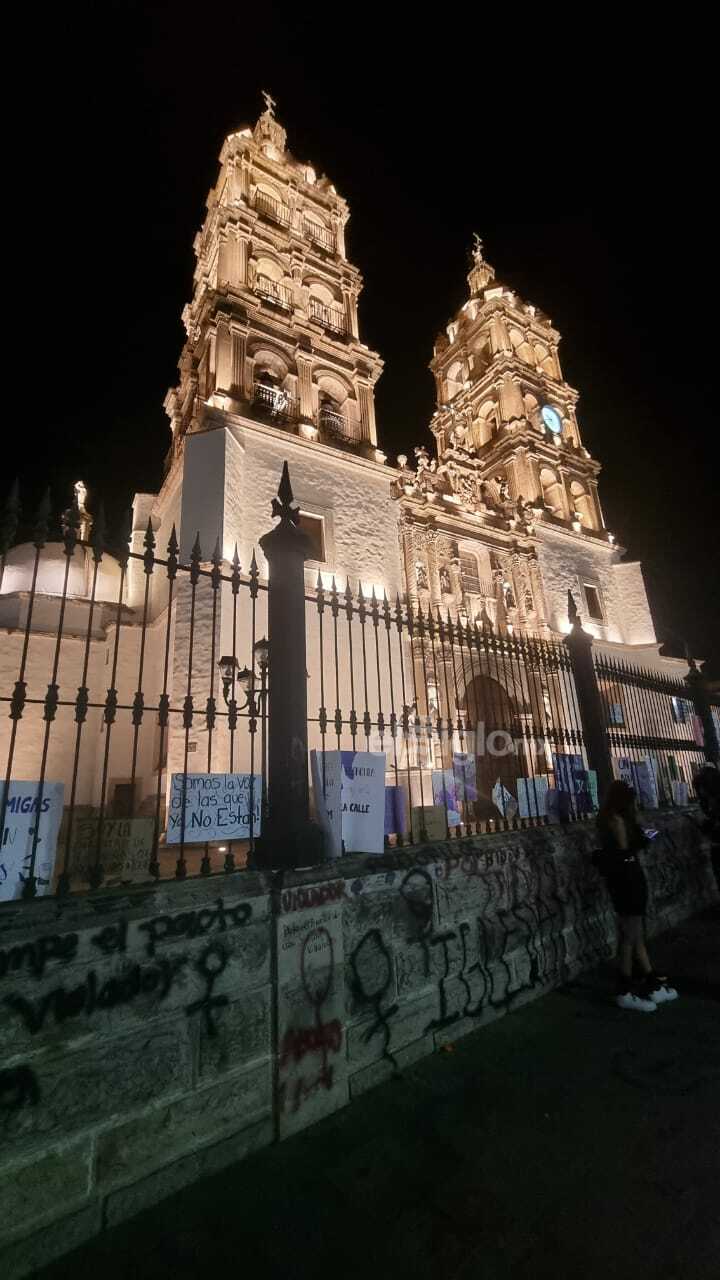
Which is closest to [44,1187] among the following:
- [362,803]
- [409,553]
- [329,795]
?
[329,795]

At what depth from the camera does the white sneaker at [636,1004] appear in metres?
4.87

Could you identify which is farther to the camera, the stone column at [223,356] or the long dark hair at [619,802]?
the stone column at [223,356]

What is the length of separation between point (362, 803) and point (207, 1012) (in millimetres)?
1815

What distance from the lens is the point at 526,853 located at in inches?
217

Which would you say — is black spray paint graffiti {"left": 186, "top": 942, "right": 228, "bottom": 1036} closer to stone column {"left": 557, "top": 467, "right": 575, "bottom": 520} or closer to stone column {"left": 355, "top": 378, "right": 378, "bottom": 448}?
stone column {"left": 355, "top": 378, "right": 378, "bottom": 448}

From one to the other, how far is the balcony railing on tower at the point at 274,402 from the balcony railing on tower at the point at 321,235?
32.9 feet

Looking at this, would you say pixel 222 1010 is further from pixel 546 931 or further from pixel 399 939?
pixel 546 931

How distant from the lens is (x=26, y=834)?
3.29 m

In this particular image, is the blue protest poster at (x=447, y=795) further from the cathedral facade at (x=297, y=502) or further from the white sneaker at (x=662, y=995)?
the cathedral facade at (x=297, y=502)

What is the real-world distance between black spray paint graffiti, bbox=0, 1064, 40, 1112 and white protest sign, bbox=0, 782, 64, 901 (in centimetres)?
87

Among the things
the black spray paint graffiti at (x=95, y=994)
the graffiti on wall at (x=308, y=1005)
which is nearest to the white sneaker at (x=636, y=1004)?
the graffiti on wall at (x=308, y=1005)

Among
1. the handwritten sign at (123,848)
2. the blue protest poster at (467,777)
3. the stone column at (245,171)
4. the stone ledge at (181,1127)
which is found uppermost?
the stone column at (245,171)

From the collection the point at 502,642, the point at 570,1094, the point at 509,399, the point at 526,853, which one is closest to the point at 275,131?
the point at 509,399

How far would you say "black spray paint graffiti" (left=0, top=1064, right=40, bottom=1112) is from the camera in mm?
2508
